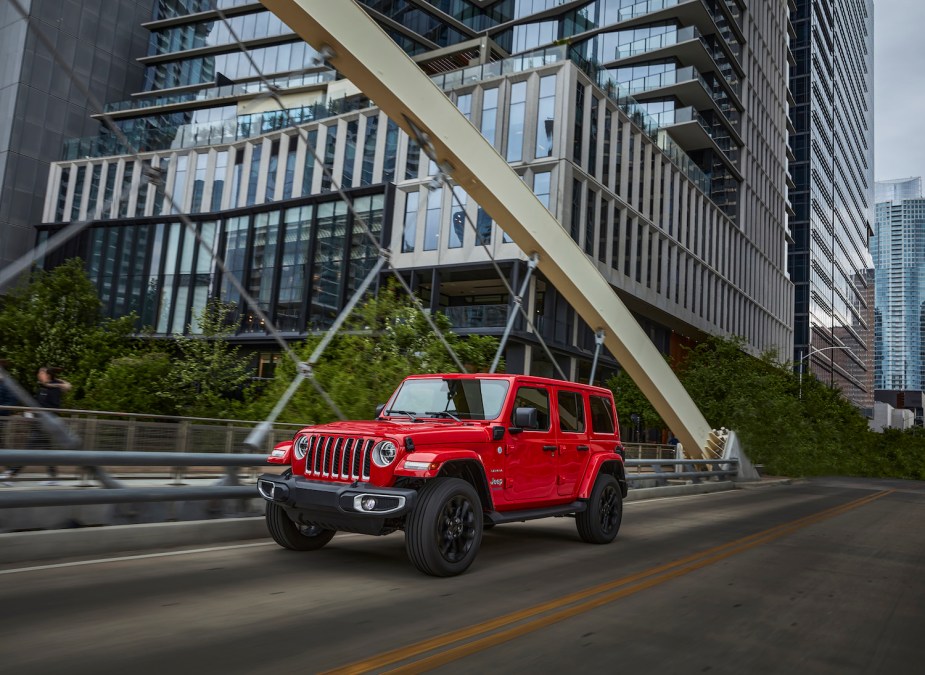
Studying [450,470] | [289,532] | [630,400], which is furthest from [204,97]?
[450,470]

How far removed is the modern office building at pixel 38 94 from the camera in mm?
58938

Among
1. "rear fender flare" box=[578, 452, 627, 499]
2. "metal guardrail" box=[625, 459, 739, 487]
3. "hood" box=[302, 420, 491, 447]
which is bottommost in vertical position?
"metal guardrail" box=[625, 459, 739, 487]

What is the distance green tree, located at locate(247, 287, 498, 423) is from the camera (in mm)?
18125

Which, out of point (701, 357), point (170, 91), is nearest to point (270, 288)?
point (701, 357)

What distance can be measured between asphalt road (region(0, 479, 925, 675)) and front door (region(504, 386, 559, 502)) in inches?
27.8

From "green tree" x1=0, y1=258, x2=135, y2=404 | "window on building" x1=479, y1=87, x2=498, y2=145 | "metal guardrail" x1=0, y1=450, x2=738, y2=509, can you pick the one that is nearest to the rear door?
"metal guardrail" x1=0, y1=450, x2=738, y2=509

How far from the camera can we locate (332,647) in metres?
4.23

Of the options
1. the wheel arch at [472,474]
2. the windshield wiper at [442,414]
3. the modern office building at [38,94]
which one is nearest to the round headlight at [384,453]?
the wheel arch at [472,474]

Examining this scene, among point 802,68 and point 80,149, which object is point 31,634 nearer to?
point 80,149

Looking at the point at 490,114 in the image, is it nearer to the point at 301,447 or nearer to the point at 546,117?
the point at 546,117

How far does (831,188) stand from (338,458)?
116m

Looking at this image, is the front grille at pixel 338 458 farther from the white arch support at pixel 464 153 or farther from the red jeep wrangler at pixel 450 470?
the white arch support at pixel 464 153

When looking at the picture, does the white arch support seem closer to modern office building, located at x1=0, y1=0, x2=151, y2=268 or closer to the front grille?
the front grille

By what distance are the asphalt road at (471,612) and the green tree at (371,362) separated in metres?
9.42
